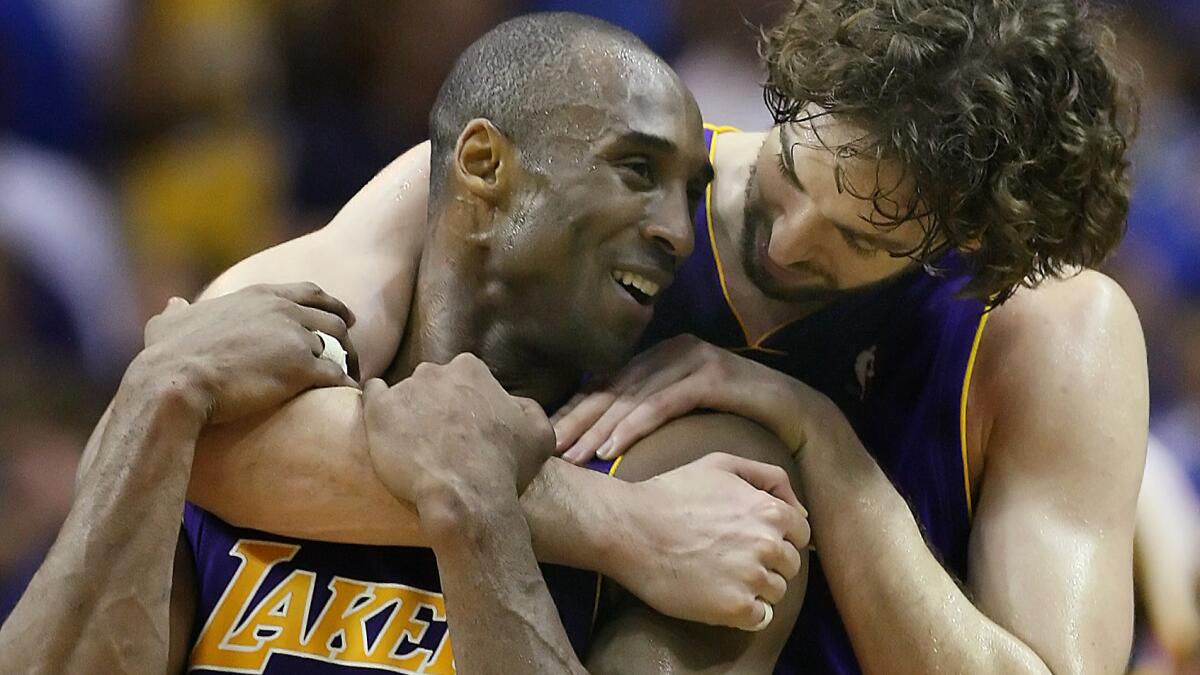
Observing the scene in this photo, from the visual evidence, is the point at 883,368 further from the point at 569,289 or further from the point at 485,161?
the point at 485,161

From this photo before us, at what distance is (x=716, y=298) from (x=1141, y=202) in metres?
2.46

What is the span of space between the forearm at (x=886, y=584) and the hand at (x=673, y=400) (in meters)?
0.08

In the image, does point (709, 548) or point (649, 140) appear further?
point (649, 140)

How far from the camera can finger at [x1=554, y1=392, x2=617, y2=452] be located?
6.95 ft

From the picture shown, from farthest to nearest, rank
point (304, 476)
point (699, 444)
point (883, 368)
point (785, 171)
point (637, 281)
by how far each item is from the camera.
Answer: point (883, 368) < point (785, 171) < point (637, 281) < point (699, 444) < point (304, 476)

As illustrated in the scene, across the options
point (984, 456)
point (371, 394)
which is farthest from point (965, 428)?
point (371, 394)

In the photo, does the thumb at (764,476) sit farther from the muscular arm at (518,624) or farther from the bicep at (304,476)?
the bicep at (304,476)

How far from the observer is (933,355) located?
2494mm

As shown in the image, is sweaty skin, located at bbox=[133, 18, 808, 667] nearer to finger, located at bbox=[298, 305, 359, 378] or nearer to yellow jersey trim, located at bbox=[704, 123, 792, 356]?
finger, located at bbox=[298, 305, 359, 378]

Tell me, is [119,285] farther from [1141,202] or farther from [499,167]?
[1141,202]

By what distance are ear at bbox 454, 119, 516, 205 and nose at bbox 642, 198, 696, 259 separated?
0.23 m

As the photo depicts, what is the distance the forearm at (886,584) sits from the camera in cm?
213

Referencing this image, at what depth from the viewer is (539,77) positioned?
2.23 m

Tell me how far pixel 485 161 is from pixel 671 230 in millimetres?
305
